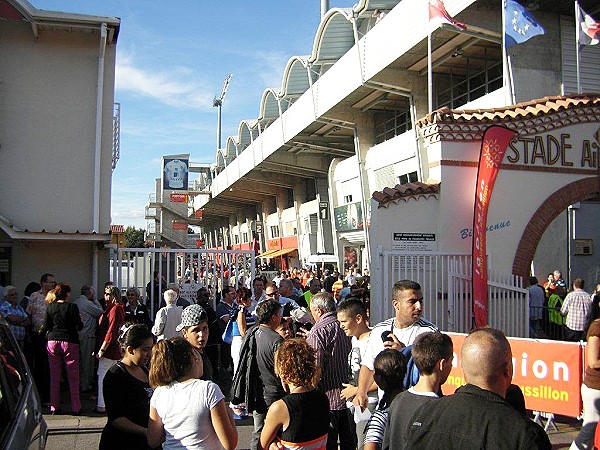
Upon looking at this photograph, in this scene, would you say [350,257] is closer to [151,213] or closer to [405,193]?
[405,193]

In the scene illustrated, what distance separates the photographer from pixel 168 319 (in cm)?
905

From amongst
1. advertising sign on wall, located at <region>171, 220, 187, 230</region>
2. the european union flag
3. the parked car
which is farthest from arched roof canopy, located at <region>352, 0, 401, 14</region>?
advertising sign on wall, located at <region>171, 220, 187, 230</region>

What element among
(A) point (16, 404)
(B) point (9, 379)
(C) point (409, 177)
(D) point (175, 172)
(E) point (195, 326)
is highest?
(D) point (175, 172)

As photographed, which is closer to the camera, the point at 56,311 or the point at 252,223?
the point at 56,311

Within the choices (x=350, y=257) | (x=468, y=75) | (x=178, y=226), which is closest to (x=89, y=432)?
(x=468, y=75)

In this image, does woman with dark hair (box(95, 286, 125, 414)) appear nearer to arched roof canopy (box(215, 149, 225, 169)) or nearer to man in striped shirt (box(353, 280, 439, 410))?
man in striped shirt (box(353, 280, 439, 410))

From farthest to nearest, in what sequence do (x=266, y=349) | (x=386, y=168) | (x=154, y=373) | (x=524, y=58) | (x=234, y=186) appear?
1. (x=234, y=186)
2. (x=386, y=168)
3. (x=524, y=58)
4. (x=266, y=349)
5. (x=154, y=373)

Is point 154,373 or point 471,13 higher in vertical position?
point 471,13

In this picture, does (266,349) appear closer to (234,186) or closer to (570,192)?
(570,192)

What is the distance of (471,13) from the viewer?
52.4 feet

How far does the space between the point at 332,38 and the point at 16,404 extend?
2233cm

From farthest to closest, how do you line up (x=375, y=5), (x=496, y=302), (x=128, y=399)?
1. (x=375, y=5)
2. (x=496, y=302)
3. (x=128, y=399)

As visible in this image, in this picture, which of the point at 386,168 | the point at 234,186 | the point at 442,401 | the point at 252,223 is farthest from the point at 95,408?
the point at 252,223

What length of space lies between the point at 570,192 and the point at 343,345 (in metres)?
8.33
